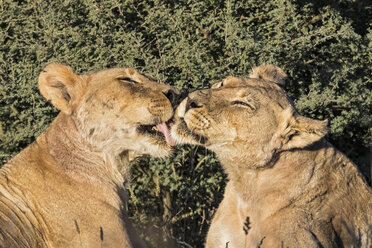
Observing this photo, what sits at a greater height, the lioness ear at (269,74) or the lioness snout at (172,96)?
the lioness snout at (172,96)

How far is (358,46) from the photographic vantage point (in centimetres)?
691

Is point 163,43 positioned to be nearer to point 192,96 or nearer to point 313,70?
point 313,70

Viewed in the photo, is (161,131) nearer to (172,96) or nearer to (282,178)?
(172,96)

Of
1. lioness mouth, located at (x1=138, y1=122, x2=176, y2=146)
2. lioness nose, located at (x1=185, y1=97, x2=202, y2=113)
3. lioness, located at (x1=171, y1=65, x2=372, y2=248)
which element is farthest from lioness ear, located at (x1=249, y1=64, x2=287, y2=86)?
lioness mouth, located at (x1=138, y1=122, x2=176, y2=146)

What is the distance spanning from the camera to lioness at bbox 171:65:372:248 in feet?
14.0

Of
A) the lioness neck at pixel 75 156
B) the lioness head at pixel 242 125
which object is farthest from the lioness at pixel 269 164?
the lioness neck at pixel 75 156

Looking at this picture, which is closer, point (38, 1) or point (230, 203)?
point (230, 203)

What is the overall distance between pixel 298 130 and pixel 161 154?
2.84 feet

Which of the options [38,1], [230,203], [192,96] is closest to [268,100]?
[192,96]

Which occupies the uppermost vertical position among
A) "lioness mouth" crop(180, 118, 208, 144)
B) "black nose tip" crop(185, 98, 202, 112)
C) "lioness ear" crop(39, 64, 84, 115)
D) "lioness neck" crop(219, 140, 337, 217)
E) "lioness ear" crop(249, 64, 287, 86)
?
"lioness ear" crop(39, 64, 84, 115)

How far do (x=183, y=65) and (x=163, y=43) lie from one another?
1.45 ft

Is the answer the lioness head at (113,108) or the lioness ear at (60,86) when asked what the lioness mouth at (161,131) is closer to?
the lioness head at (113,108)

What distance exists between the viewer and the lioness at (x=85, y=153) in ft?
13.4

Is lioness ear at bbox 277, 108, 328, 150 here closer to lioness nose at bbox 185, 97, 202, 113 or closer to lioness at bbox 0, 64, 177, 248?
lioness nose at bbox 185, 97, 202, 113
